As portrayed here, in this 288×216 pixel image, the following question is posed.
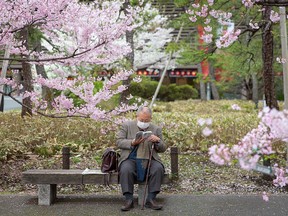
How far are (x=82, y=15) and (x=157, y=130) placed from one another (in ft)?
7.07

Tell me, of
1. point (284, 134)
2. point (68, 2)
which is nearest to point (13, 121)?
point (68, 2)

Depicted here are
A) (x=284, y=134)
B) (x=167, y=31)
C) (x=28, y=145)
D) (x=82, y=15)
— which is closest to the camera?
(x=284, y=134)

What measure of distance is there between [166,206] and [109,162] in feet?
2.91

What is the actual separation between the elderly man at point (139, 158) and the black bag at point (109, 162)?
9 centimetres

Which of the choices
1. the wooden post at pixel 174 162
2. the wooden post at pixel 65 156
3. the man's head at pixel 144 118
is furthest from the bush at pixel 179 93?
the man's head at pixel 144 118

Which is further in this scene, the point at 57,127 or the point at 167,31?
the point at 167,31

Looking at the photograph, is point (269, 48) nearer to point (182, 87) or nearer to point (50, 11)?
point (50, 11)

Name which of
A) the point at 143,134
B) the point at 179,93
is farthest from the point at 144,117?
the point at 179,93

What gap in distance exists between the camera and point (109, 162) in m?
5.50

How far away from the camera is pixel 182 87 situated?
85.1 ft

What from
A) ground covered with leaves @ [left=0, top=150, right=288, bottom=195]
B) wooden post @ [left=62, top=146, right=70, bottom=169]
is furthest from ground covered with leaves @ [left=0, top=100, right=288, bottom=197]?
wooden post @ [left=62, top=146, right=70, bottom=169]

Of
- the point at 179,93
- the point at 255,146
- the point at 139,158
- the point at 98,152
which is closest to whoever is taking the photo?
the point at 255,146

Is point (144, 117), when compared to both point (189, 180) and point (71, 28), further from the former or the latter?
point (71, 28)

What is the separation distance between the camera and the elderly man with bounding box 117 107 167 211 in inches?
206
